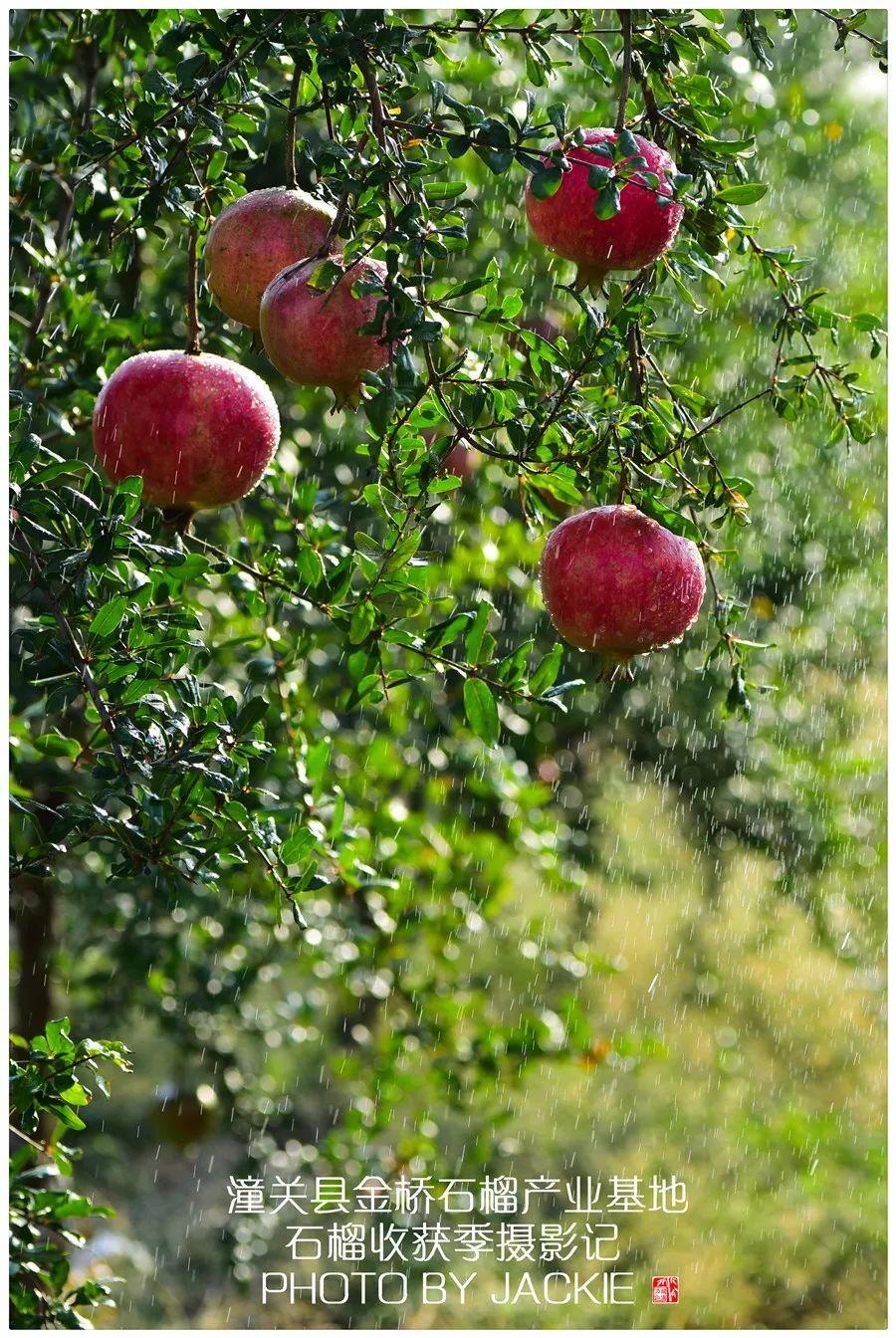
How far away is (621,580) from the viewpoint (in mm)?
968

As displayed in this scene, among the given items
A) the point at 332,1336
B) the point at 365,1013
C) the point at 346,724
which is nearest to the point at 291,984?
the point at 365,1013

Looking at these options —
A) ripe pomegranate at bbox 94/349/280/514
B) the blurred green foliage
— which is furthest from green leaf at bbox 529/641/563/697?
ripe pomegranate at bbox 94/349/280/514

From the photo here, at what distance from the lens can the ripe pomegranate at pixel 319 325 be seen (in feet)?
2.91

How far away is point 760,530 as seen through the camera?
10.9 ft

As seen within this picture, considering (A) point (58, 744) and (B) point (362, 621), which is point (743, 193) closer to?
(B) point (362, 621)

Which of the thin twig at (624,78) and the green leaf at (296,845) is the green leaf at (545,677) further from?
the thin twig at (624,78)

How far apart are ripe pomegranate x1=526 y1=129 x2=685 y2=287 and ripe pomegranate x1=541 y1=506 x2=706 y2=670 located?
0.60ft

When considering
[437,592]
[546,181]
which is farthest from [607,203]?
[437,592]

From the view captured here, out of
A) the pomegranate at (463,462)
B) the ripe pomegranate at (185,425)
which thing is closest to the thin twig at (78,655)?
the ripe pomegranate at (185,425)

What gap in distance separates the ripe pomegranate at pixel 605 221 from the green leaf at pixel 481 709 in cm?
32

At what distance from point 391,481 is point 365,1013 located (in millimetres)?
2842

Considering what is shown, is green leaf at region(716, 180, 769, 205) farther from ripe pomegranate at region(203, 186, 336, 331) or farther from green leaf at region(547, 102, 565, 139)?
ripe pomegranate at region(203, 186, 336, 331)

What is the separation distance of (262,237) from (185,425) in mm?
144

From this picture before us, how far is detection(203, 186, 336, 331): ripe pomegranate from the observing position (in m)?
0.94
